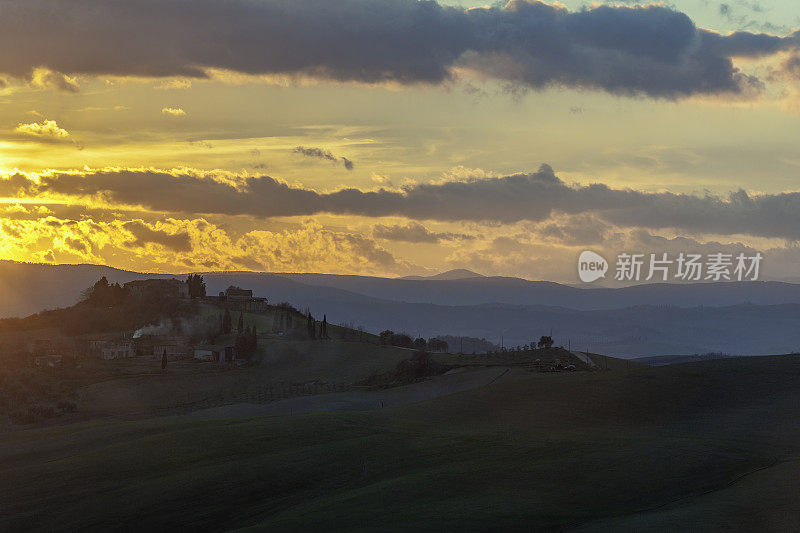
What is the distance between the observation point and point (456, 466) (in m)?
68.8

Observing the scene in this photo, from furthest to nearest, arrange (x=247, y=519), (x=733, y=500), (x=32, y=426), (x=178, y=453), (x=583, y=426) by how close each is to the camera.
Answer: (x=32, y=426)
(x=583, y=426)
(x=178, y=453)
(x=247, y=519)
(x=733, y=500)

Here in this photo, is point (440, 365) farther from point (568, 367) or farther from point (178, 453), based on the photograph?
point (178, 453)

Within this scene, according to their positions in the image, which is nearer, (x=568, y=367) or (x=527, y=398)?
(x=527, y=398)

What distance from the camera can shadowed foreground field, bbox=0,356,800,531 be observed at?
52.9m

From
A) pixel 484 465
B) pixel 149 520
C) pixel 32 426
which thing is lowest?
pixel 32 426

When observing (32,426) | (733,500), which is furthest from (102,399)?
(733,500)

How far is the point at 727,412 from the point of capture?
99188 millimetres

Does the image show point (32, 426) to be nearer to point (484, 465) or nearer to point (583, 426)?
point (583, 426)

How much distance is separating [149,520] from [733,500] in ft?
124

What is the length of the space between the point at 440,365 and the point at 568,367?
36679 mm

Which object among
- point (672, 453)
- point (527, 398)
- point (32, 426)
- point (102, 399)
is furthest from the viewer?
point (102, 399)

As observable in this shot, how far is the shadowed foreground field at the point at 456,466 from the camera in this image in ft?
173

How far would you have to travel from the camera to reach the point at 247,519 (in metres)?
61.5

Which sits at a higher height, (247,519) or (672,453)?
(672,453)
